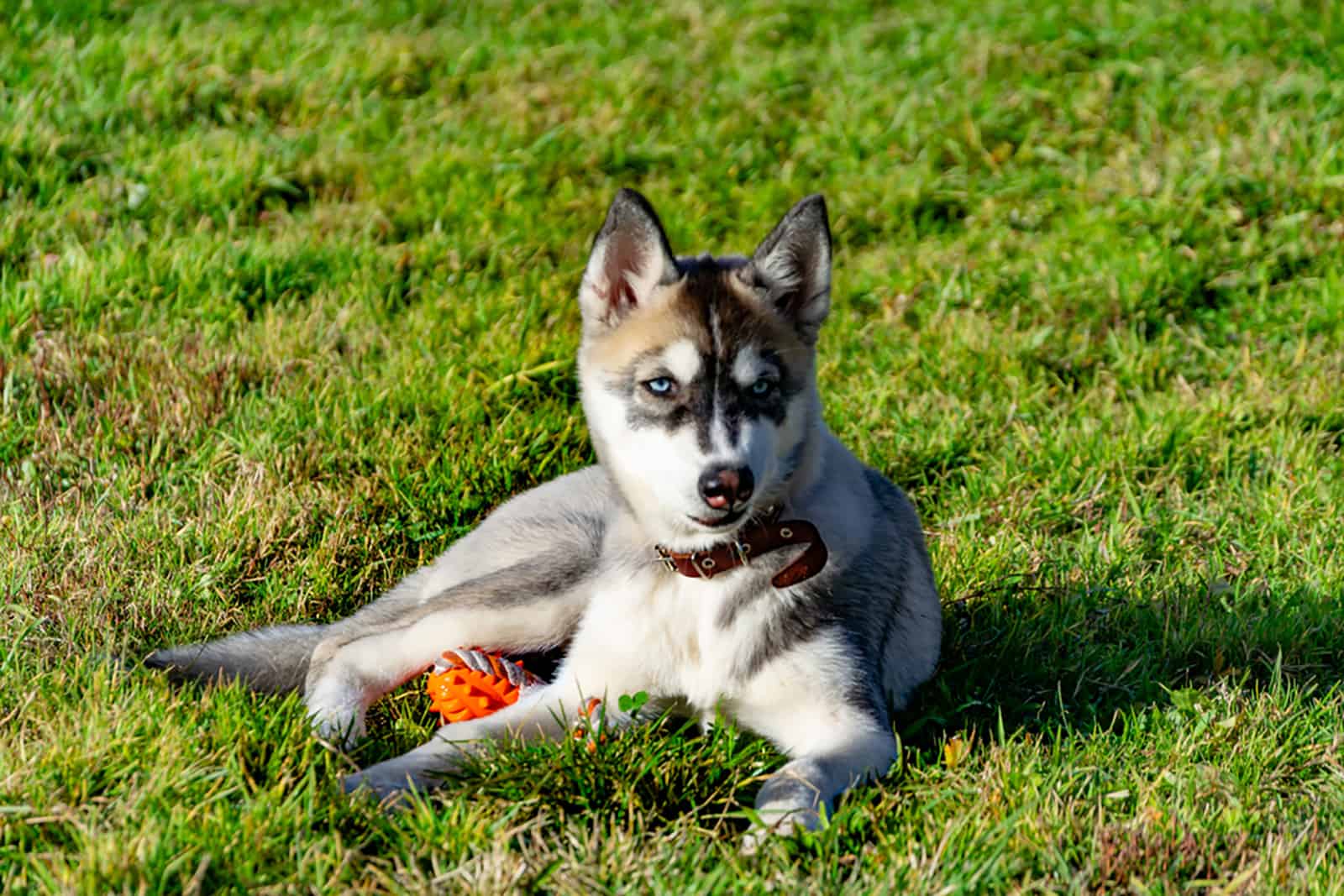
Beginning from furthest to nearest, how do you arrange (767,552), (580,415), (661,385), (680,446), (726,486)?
(580,415), (767,552), (661,385), (680,446), (726,486)

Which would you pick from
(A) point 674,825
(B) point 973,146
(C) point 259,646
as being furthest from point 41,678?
(B) point 973,146

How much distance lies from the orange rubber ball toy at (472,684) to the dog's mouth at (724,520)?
0.81 meters

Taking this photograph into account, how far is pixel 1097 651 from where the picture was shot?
14.0ft

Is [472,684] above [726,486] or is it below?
below

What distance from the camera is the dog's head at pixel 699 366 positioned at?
3480mm

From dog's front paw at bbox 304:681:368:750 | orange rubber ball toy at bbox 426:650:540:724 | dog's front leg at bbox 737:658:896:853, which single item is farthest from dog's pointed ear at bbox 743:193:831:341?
dog's front paw at bbox 304:681:368:750

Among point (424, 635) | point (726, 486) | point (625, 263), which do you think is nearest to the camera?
point (726, 486)

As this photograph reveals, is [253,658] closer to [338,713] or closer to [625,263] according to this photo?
[338,713]

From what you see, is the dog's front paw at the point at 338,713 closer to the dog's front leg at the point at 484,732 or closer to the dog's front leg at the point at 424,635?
the dog's front leg at the point at 424,635

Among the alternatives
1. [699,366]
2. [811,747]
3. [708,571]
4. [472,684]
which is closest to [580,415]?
[472,684]

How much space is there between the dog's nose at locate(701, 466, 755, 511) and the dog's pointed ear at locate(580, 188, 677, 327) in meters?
0.66

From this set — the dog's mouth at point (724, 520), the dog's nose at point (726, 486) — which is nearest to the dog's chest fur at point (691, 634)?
the dog's mouth at point (724, 520)

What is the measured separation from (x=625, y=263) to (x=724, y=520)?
809 mm

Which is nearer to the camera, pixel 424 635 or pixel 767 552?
pixel 767 552
